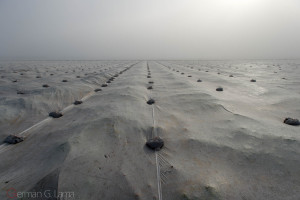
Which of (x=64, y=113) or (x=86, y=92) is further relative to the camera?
(x=86, y=92)

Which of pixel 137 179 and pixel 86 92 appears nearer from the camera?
pixel 137 179

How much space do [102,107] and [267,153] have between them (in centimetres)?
229

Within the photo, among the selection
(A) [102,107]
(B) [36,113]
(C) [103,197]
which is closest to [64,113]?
(B) [36,113]

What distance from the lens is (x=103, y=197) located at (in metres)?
1.19

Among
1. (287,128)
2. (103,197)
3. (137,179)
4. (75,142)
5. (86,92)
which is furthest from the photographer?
(86,92)

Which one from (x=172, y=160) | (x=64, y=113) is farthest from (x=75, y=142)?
(x=64, y=113)

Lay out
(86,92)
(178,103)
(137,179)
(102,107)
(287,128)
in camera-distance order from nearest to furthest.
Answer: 1. (137,179)
2. (287,128)
3. (102,107)
4. (178,103)
5. (86,92)

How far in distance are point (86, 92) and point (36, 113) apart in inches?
68.3

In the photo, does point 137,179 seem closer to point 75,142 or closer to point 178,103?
point 75,142

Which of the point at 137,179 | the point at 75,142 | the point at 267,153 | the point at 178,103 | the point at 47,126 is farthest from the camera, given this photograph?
the point at 178,103

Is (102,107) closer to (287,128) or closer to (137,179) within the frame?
(137,179)

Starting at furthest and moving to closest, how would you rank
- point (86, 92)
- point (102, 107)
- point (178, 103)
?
1. point (86, 92)
2. point (178, 103)
3. point (102, 107)

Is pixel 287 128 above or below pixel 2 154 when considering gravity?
above

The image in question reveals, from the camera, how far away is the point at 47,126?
7.82 ft
